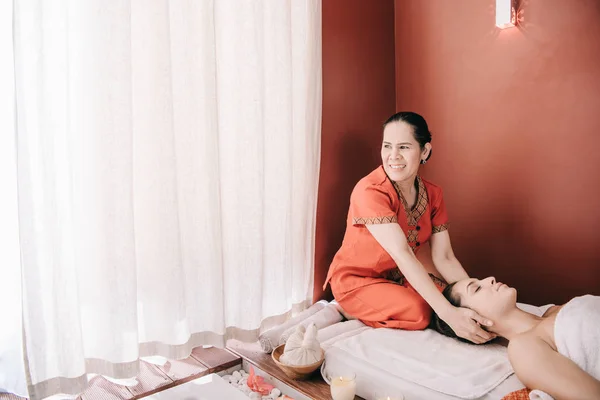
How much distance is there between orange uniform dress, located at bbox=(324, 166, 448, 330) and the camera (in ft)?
6.41

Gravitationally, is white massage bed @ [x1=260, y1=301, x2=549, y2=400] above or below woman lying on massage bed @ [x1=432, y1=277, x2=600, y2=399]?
below

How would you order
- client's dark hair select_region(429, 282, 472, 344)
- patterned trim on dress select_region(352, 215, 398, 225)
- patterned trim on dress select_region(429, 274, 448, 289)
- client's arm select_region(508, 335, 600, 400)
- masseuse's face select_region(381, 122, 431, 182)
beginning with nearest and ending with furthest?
client's arm select_region(508, 335, 600, 400) → client's dark hair select_region(429, 282, 472, 344) → patterned trim on dress select_region(352, 215, 398, 225) → masseuse's face select_region(381, 122, 431, 182) → patterned trim on dress select_region(429, 274, 448, 289)

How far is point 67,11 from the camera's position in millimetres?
1553

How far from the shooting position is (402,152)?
6.74ft

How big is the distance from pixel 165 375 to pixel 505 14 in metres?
2.20

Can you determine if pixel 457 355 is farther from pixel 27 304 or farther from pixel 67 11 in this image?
pixel 67 11

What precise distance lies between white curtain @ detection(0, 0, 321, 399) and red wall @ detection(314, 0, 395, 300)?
0.49ft

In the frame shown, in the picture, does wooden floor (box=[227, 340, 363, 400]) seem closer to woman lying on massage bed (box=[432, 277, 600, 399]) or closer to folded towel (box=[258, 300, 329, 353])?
folded towel (box=[258, 300, 329, 353])

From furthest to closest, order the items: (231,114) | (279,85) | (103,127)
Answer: (279,85), (231,114), (103,127)

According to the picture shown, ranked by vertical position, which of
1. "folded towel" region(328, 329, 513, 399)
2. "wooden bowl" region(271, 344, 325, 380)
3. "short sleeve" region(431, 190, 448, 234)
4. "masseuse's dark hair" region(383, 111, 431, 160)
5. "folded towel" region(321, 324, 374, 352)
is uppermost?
"masseuse's dark hair" region(383, 111, 431, 160)

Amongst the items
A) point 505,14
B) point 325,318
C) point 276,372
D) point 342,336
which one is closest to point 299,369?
point 276,372

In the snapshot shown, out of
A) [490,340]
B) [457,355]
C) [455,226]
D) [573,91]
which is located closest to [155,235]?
[457,355]

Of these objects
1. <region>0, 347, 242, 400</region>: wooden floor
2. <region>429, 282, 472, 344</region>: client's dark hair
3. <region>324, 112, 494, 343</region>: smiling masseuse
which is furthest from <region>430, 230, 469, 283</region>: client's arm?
<region>0, 347, 242, 400</region>: wooden floor

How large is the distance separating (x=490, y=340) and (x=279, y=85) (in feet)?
4.59
